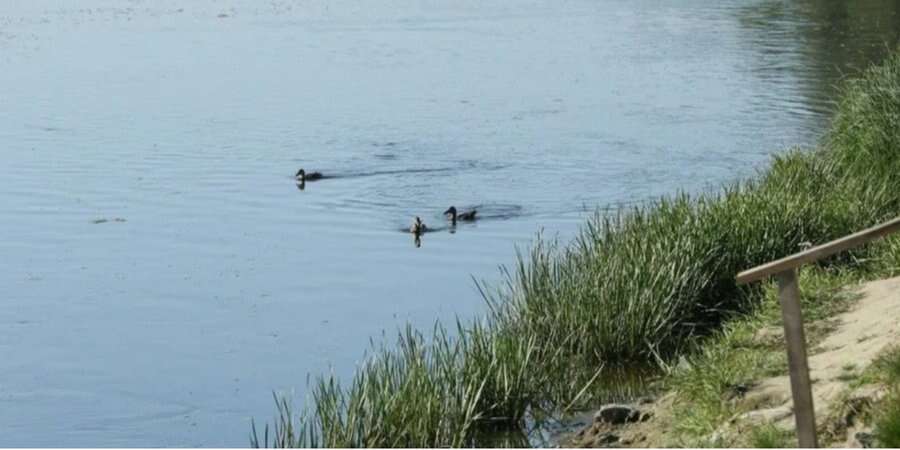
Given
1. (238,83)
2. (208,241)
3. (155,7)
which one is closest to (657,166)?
(208,241)

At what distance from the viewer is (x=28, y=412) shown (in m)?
13.0

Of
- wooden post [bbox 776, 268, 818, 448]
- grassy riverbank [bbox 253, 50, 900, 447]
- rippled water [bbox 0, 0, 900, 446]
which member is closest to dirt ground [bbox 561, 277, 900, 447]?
grassy riverbank [bbox 253, 50, 900, 447]

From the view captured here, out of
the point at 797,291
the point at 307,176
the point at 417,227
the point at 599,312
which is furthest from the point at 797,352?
the point at 307,176

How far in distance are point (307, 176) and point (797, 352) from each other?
16774mm

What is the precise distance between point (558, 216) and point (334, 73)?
1479 centimetres

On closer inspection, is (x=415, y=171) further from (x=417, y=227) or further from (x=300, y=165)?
(x=417, y=227)

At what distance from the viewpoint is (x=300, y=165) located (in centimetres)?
2414

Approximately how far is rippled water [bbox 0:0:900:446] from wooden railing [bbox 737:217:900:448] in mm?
6235

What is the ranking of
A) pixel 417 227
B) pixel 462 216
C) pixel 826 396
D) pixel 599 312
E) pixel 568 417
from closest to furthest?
pixel 826 396 < pixel 568 417 < pixel 599 312 < pixel 417 227 < pixel 462 216

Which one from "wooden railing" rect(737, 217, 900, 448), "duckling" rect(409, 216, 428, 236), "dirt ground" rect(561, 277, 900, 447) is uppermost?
"wooden railing" rect(737, 217, 900, 448)

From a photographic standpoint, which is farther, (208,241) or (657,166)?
(657,166)

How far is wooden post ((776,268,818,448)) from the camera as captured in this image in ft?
20.5

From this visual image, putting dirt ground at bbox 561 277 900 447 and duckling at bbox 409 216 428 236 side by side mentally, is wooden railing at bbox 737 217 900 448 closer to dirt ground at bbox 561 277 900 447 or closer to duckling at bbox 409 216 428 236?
dirt ground at bbox 561 277 900 447

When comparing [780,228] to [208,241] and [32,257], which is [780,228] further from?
[32,257]
